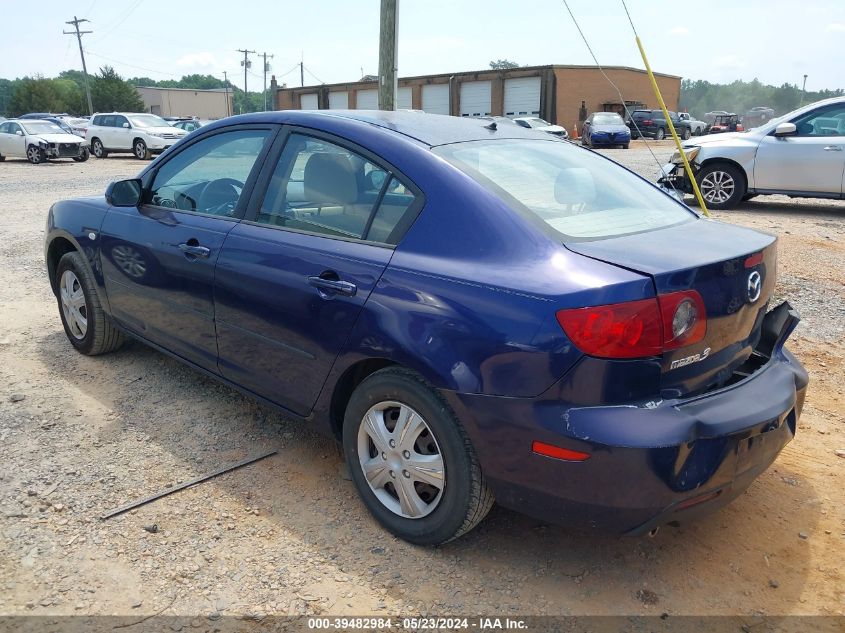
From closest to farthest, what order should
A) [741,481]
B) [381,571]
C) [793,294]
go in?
[741,481], [381,571], [793,294]

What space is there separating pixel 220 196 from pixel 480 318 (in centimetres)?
188

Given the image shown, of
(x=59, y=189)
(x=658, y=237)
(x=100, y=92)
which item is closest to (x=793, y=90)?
(x=100, y=92)

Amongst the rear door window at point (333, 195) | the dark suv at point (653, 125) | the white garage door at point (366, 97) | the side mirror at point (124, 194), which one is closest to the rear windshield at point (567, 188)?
the rear door window at point (333, 195)

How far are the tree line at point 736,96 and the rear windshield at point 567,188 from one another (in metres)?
114

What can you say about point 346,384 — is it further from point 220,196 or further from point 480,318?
point 220,196

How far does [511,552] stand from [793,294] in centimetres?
459

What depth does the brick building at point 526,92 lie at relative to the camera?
1812 inches

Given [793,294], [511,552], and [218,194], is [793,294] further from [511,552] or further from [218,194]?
[218,194]

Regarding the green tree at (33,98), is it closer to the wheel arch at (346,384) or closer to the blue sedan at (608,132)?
the blue sedan at (608,132)

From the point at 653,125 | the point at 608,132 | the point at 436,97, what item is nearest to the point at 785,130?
the point at 608,132

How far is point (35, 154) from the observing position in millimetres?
25297

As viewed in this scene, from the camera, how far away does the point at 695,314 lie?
2391mm

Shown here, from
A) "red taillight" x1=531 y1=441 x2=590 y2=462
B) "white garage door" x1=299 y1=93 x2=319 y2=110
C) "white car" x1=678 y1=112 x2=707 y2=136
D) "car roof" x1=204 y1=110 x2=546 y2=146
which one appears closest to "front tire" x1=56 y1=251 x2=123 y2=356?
"car roof" x1=204 y1=110 x2=546 y2=146

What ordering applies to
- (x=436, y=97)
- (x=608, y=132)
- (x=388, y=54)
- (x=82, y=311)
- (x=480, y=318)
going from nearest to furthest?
(x=480, y=318) < (x=82, y=311) < (x=388, y=54) < (x=608, y=132) < (x=436, y=97)
